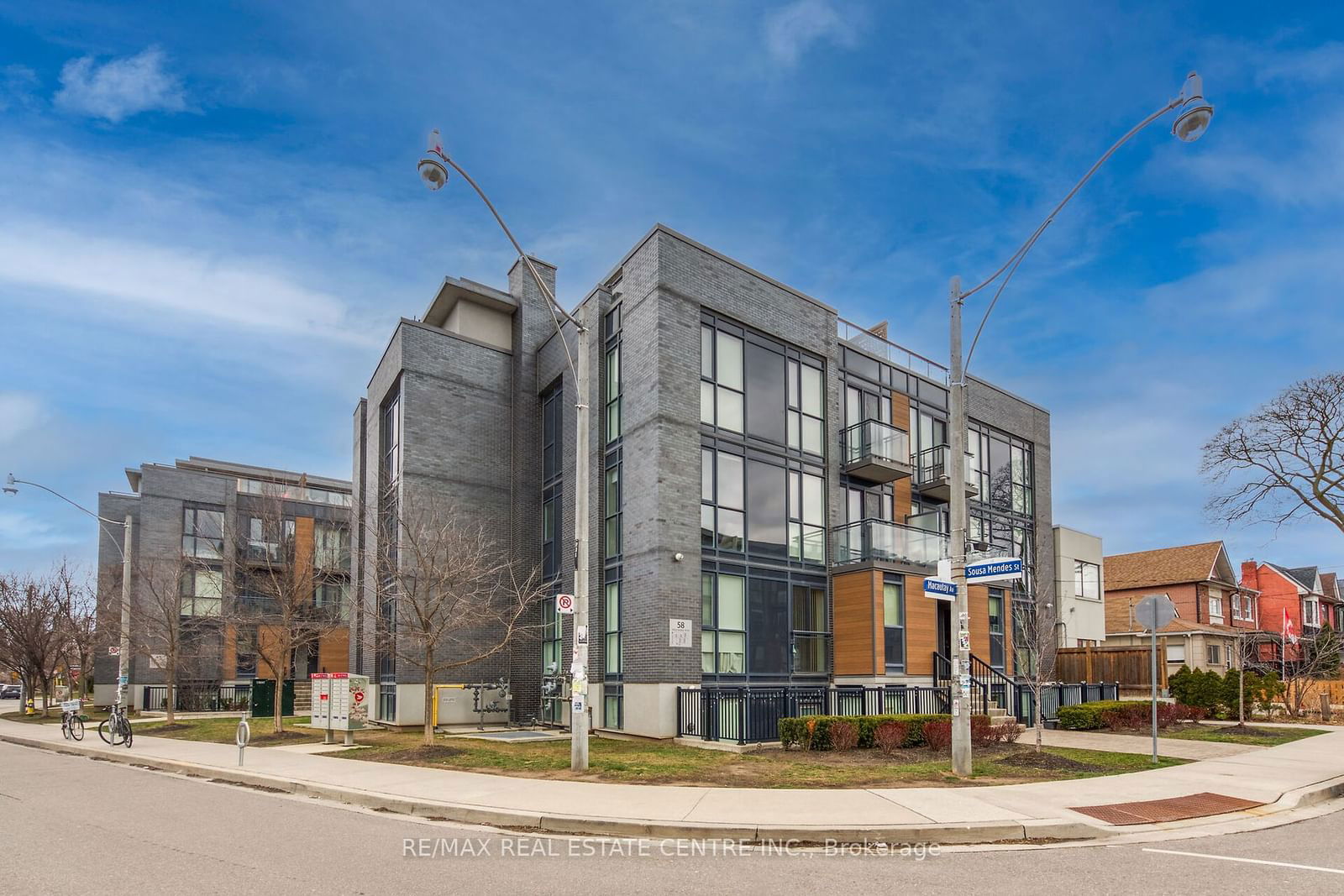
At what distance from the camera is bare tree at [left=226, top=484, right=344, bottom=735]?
2450 centimetres

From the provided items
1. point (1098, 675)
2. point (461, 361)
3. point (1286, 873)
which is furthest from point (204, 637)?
point (1286, 873)

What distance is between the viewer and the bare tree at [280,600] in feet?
80.4

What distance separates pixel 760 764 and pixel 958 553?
4.84 m

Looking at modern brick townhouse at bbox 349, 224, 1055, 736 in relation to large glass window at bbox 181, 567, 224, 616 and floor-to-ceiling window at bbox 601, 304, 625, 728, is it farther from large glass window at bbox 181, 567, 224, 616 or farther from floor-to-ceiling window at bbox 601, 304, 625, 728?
large glass window at bbox 181, 567, 224, 616

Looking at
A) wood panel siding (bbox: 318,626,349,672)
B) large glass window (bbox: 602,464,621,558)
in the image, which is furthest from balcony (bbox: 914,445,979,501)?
wood panel siding (bbox: 318,626,349,672)

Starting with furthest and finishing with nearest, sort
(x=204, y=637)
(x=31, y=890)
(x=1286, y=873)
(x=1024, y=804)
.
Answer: (x=204, y=637), (x=1024, y=804), (x=1286, y=873), (x=31, y=890)

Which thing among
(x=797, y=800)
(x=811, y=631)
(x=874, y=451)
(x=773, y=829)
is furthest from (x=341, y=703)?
(x=874, y=451)

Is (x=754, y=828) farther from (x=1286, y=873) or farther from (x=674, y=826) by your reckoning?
(x=1286, y=873)

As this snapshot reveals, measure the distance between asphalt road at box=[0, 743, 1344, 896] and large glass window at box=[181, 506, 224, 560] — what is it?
34.2m

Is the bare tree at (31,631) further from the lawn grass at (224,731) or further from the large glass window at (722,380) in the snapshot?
the large glass window at (722,380)

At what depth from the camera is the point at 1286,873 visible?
8.02m

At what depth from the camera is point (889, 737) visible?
1669cm

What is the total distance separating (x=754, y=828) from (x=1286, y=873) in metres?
4.70

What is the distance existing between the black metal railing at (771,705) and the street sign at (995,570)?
20.7 feet
